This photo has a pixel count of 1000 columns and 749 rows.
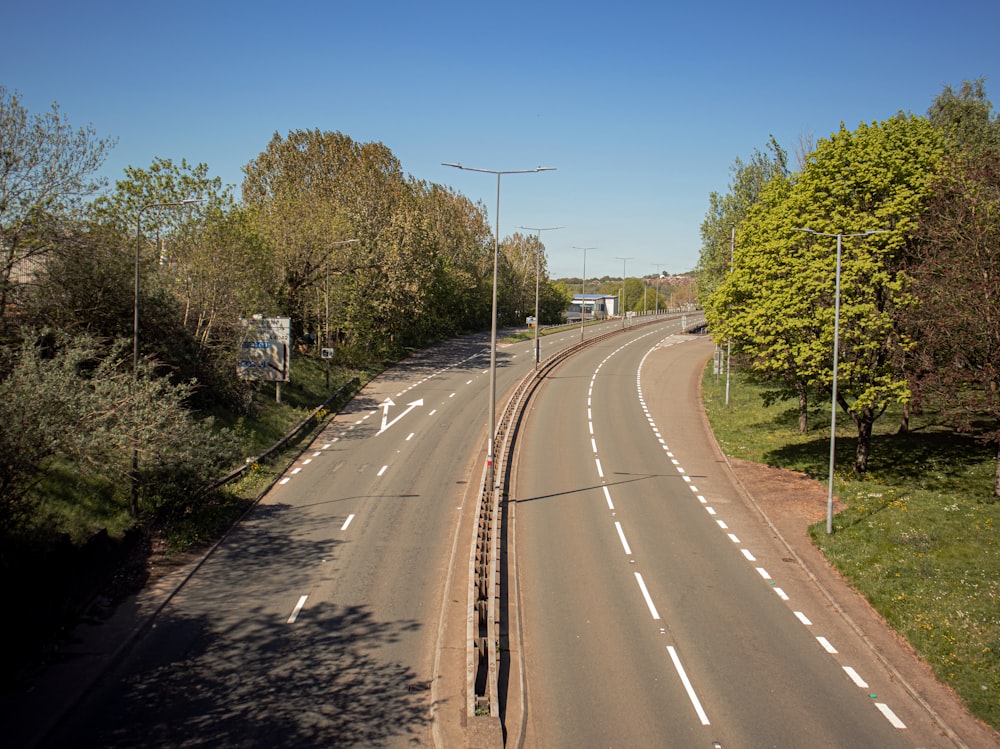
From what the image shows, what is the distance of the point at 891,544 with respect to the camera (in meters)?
19.2

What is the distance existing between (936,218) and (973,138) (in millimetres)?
25284

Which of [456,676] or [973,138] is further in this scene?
[973,138]

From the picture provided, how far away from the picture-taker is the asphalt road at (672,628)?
38.7ft

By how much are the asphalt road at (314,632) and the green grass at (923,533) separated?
32.1ft

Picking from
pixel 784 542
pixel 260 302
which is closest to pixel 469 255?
pixel 260 302

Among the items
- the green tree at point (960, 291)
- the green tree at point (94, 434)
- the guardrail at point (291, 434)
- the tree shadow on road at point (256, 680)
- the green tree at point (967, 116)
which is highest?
the green tree at point (967, 116)

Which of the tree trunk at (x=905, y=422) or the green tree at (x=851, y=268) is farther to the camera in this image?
the tree trunk at (x=905, y=422)

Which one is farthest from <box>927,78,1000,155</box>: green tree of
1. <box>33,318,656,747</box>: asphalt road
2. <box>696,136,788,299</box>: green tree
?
<box>33,318,656,747</box>: asphalt road

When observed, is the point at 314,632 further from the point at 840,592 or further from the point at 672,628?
the point at 840,592

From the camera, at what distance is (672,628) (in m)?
15.3

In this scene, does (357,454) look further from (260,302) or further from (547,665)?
(547,665)

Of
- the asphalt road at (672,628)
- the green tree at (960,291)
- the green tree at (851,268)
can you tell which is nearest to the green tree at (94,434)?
the asphalt road at (672,628)

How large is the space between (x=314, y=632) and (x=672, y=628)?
7.69 m

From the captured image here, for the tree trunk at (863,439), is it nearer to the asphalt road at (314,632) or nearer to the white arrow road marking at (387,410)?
the asphalt road at (314,632)
